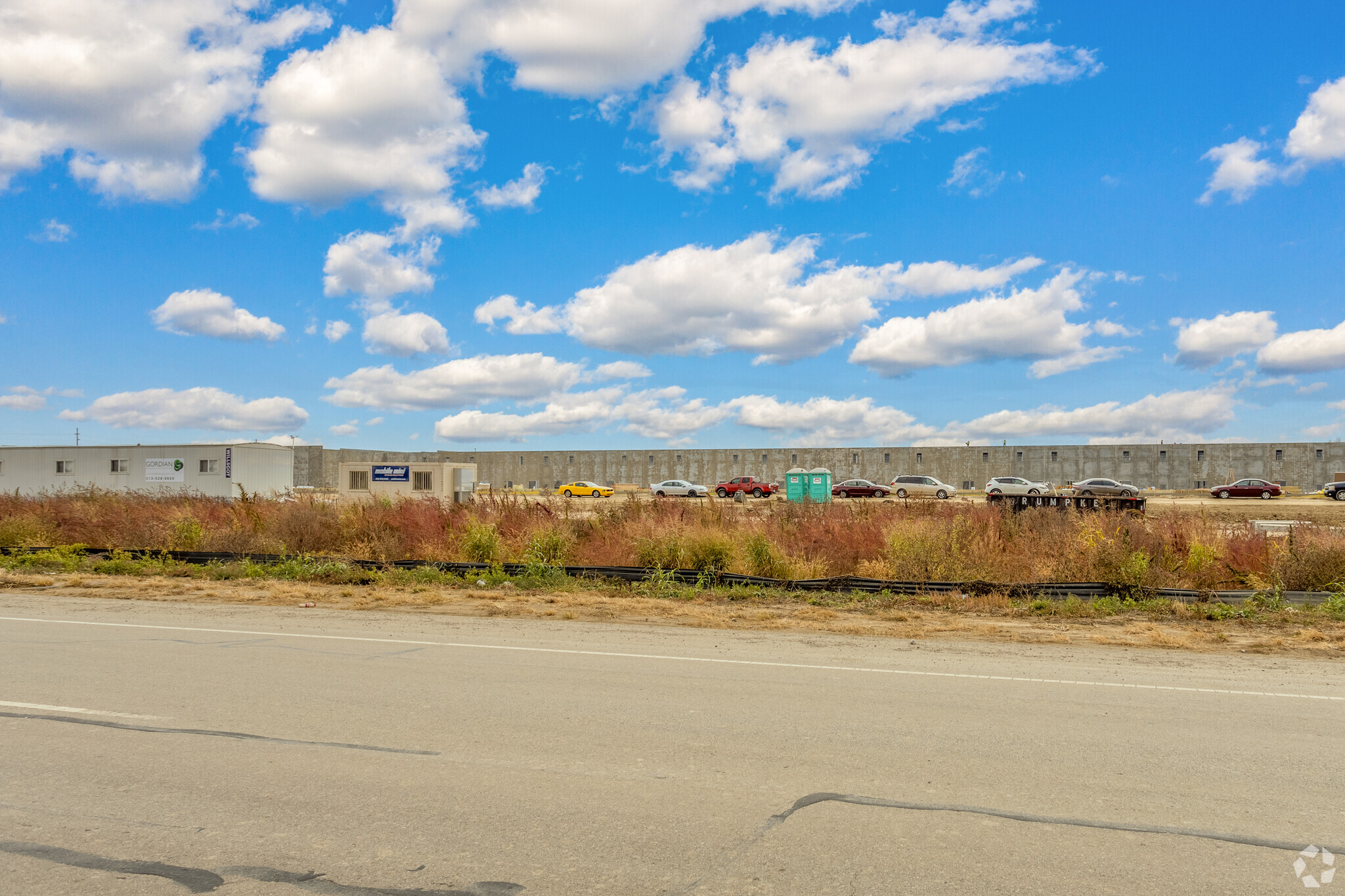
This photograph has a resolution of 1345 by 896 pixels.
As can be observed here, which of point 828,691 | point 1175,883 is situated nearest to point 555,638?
point 828,691

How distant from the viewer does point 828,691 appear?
763 cm

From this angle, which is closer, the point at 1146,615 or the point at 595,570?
the point at 1146,615

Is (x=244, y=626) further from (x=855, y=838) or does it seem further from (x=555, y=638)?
(x=855, y=838)

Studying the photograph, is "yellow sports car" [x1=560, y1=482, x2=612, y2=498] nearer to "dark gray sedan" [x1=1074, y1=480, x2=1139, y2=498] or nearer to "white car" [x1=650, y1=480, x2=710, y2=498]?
"white car" [x1=650, y1=480, x2=710, y2=498]

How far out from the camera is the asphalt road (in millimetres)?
3982

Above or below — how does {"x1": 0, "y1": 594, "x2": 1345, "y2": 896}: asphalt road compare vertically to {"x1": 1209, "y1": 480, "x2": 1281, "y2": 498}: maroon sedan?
below

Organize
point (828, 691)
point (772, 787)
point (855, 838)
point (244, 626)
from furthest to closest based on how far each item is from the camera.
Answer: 1. point (244, 626)
2. point (828, 691)
3. point (772, 787)
4. point (855, 838)

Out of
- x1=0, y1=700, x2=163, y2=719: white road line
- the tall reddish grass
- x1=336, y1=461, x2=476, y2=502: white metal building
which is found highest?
x1=336, y1=461, x2=476, y2=502: white metal building

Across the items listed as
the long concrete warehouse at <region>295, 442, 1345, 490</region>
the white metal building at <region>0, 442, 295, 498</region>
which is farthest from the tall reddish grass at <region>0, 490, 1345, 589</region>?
the long concrete warehouse at <region>295, 442, 1345, 490</region>

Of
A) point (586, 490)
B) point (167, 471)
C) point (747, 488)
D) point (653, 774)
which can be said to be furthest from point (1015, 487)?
point (653, 774)

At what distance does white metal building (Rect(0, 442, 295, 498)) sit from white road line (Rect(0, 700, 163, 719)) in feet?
104

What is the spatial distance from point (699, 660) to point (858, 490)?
1917 inches

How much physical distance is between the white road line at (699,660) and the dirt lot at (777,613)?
8.68 feet

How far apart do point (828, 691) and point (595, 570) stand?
918cm
